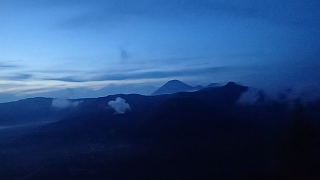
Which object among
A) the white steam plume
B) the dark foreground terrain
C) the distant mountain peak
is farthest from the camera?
the distant mountain peak

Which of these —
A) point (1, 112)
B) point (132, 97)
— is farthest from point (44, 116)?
point (132, 97)

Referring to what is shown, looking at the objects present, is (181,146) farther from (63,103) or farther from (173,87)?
(173,87)

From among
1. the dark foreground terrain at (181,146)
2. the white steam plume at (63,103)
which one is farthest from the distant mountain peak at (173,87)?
the dark foreground terrain at (181,146)

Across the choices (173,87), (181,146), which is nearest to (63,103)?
(173,87)

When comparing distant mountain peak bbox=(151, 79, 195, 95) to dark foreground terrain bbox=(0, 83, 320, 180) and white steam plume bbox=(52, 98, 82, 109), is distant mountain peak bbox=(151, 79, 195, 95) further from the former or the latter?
dark foreground terrain bbox=(0, 83, 320, 180)

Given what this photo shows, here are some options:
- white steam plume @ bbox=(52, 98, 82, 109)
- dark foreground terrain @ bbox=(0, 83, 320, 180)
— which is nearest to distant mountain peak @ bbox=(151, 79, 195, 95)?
white steam plume @ bbox=(52, 98, 82, 109)

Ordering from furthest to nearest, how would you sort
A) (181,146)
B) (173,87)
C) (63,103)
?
(173,87)
(63,103)
(181,146)

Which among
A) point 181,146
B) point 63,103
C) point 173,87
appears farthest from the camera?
point 173,87

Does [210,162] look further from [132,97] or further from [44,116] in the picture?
[44,116]

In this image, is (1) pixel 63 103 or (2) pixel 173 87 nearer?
(1) pixel 63 103
